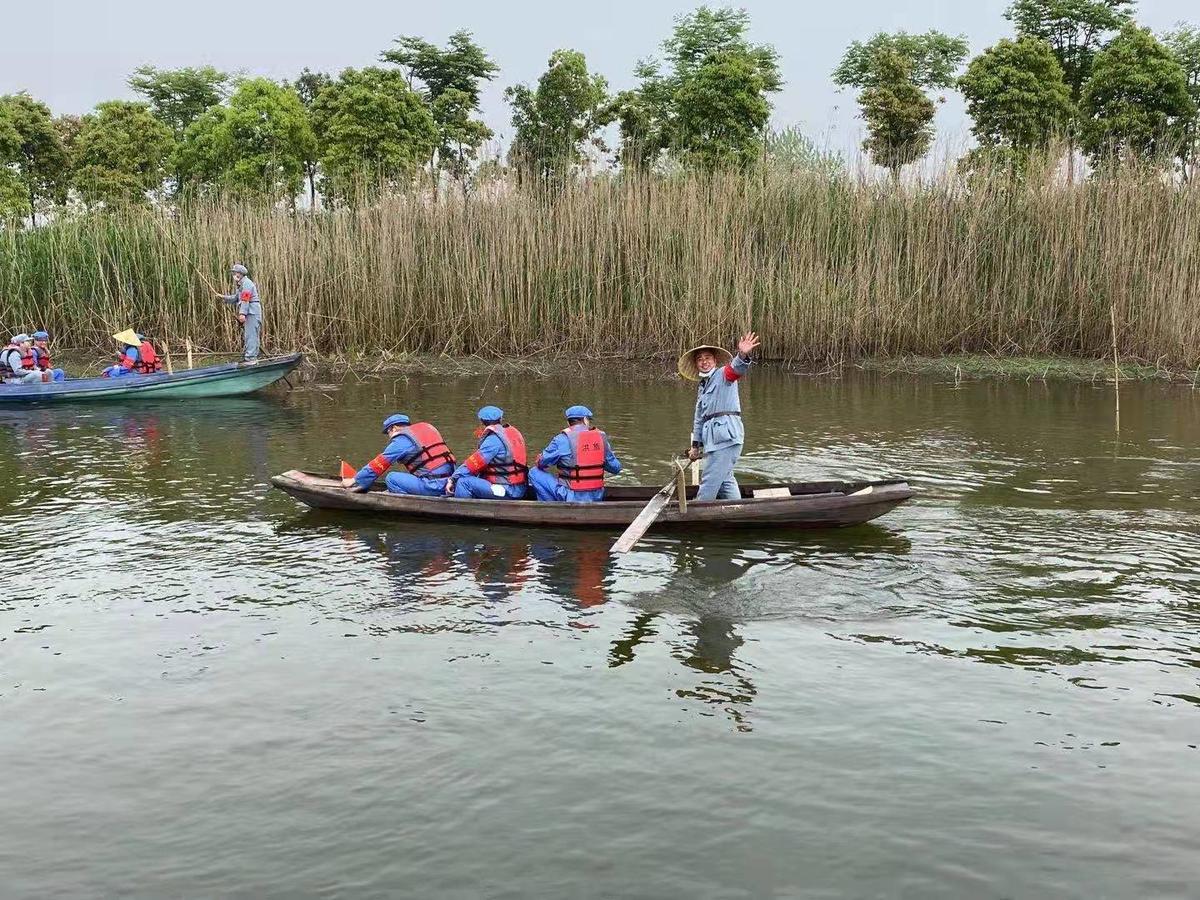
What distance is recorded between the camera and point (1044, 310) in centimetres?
1917

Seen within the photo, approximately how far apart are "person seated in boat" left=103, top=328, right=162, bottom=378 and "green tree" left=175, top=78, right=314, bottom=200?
18692 millimetres

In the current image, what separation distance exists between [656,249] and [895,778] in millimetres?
14604

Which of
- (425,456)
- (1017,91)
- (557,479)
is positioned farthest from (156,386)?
(1017,91)

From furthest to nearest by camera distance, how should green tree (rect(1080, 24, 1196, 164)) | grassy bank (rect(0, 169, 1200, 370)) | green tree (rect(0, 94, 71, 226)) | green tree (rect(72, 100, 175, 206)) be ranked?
green tree (rect(0, 94, 71, 226)) → green tree (rect(72, 100, 175, 206)) → green tree (rect(1080, 24, 1196, 164)) → grassy bank (rect(0, 169, 1200, 370))

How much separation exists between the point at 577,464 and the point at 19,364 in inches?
429

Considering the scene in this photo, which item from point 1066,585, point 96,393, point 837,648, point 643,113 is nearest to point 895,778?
point 837,648

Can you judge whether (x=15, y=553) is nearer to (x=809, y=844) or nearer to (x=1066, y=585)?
(x=809, y=844)

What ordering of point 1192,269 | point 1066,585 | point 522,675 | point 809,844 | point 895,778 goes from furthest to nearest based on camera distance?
1. point 1192,269
2. point 1066,585
3. point 522,675
4. point 895,778
5. point 809,844

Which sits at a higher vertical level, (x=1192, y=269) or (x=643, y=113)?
(x=643, y=113)

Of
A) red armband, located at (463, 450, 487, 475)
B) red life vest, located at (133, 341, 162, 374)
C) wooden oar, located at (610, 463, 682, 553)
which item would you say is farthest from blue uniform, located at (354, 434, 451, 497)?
red life vest, located at (133, 341, 162, 374)

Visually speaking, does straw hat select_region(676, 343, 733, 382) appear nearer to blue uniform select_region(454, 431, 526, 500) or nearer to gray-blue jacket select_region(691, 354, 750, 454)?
gray-blue jacket select_region(691, 354, 750, 454)

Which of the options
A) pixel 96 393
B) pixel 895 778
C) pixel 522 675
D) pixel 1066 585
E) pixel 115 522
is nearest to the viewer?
pixel 895 778

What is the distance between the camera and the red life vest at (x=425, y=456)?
1004 cm

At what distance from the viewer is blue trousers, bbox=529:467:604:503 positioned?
9.48 metres
